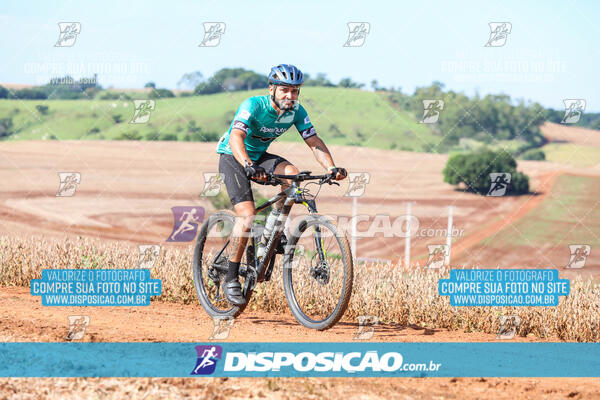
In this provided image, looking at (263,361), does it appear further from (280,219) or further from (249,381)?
(280,219)

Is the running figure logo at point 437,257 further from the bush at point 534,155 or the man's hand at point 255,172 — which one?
the bush at point 534,155

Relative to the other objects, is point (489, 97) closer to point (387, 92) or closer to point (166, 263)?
point (387, 92)

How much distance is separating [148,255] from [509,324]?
6.16 m

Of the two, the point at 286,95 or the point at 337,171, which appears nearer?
the point at 337,171

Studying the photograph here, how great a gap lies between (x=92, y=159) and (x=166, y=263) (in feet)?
179

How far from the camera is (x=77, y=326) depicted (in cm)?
861

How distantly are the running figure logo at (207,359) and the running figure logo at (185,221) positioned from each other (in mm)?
5527

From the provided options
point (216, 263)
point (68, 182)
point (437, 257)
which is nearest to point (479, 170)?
point (437, 257)

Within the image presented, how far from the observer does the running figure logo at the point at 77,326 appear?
8172 millimetres

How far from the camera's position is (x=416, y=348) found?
26.1 ft

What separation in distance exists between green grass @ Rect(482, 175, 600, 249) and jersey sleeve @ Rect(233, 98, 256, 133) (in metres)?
46.2

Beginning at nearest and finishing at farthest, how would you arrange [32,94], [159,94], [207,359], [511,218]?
1. [207,359]
2. [159,94]
3. [511,218]
4. [32,94]

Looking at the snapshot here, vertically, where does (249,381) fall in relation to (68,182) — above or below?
below

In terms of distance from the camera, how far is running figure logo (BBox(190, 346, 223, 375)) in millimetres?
6832
